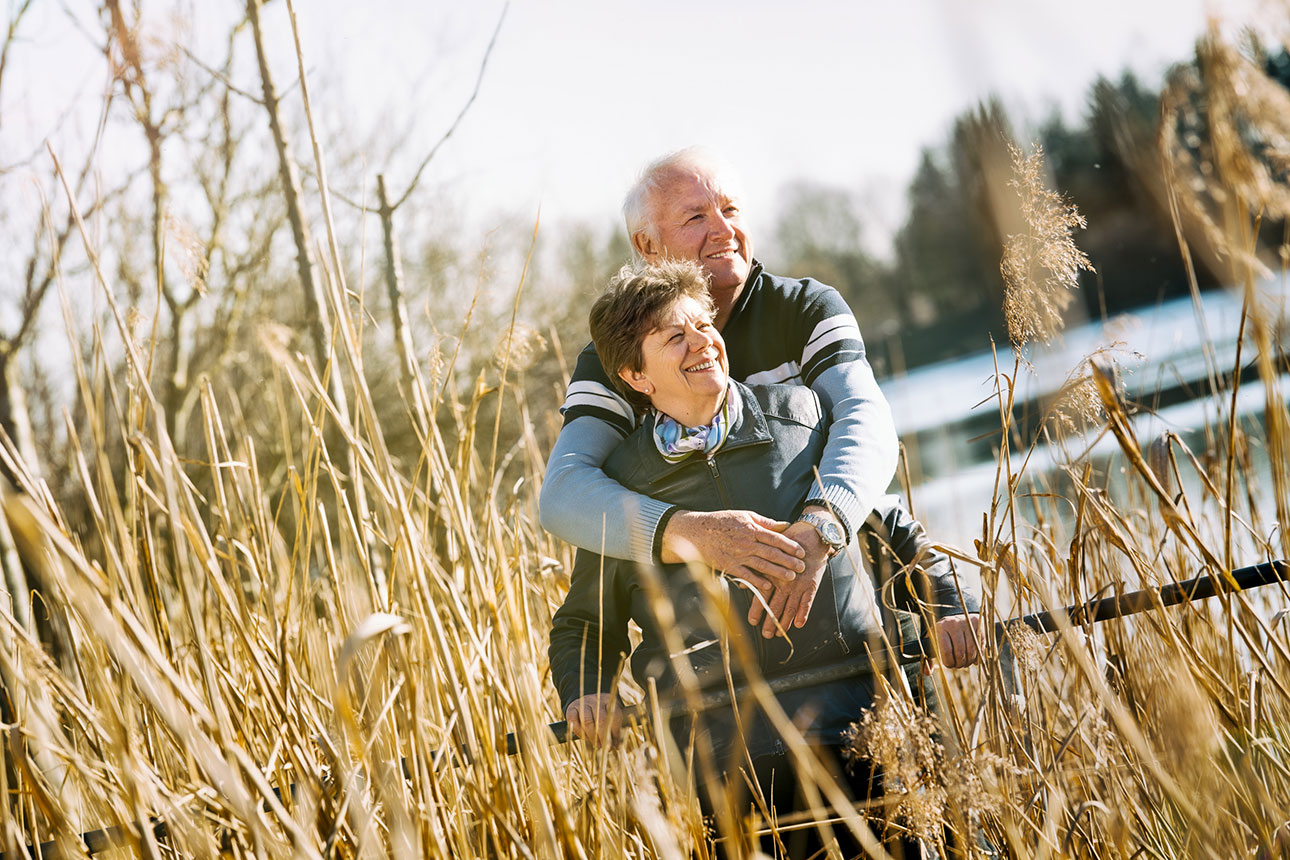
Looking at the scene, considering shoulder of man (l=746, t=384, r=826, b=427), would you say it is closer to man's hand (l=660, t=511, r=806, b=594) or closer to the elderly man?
the elderly man

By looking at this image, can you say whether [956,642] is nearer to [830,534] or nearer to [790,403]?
[830,534]

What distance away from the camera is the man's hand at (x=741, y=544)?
1.10 metres

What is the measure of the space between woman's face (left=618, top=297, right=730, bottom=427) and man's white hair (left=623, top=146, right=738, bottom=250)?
341mm

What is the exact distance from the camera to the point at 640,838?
110cm

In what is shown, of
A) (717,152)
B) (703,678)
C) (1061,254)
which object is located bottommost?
(703,678)

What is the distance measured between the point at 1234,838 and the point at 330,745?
0.90 meters

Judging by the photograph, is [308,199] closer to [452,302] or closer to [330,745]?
[452,302]

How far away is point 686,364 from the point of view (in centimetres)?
125

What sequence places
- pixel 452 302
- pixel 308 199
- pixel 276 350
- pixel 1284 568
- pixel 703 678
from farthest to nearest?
1. pixel 452 302
2. pixel 308 199
3. pixel 703 678
4. pixel 1284 568
5. pixel 276 350

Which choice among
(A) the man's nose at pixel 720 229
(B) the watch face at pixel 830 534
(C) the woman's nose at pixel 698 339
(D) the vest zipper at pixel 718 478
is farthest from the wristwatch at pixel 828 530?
(A) the man's nose at pixel 720 229

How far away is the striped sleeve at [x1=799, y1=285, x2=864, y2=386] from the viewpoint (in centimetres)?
132

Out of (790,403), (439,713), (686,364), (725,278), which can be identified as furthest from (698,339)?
(439,713)

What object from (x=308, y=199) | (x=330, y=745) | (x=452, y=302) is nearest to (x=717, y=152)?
(x=330, y=745)

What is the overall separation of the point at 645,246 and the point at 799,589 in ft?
2.30
